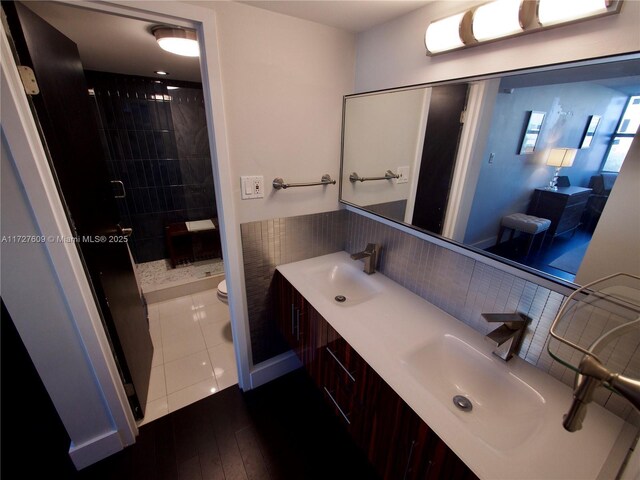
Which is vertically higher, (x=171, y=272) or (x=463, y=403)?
(x=463, y=403)

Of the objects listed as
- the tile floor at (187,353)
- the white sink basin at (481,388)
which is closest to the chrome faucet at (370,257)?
the white sink basin at (481,388)

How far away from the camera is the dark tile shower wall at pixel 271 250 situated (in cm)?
151

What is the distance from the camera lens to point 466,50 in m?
0.98

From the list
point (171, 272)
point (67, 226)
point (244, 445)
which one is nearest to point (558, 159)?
point (67, 226)

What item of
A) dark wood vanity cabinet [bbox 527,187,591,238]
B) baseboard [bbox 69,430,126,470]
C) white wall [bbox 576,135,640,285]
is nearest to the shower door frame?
baseboard [bbox 69,430,126,470]

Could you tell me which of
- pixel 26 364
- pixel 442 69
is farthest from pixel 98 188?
pixel 442 69

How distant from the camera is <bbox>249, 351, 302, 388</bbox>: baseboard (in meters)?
1.77

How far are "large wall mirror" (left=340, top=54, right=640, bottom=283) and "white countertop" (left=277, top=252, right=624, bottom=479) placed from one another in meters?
0.37

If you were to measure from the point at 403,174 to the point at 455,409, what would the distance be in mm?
1024

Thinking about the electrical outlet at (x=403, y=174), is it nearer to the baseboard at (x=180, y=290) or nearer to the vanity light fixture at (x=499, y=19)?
Result: the vanity light fixture at (x=499, y=19)

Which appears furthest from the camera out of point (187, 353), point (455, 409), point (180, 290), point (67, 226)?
point (180, 290)

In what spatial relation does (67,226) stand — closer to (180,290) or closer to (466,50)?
(466,50)

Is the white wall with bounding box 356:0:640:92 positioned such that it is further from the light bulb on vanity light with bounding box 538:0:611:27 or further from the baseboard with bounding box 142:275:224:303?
the baseboard with bounding box 142:275:224:303

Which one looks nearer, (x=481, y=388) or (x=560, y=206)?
(x=560, y=206)
